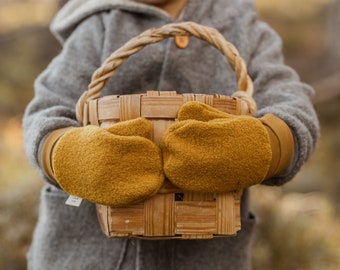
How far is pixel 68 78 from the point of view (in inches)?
55.1

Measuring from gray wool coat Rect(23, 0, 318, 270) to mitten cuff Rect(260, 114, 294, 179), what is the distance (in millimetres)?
137

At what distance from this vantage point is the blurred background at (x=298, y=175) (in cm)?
236

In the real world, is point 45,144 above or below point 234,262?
above

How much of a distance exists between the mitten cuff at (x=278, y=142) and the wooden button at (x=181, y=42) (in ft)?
1.08

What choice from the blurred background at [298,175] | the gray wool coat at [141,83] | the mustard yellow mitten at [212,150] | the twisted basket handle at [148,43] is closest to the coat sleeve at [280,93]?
the gray wool coat at [141,83]

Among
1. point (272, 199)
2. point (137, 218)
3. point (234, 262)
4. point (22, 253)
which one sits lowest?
point (22, 253)

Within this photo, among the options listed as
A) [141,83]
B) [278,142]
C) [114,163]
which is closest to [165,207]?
[114,163]

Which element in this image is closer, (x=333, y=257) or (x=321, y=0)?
(x=333, y=257)

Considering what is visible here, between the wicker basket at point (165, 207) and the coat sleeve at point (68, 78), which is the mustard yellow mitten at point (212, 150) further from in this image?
the coat sleeve at point (68, 78)

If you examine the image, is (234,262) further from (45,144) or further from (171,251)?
(45,144)

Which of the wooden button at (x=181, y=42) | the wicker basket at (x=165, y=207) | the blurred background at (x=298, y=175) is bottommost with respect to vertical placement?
the blurred background at (x=298, y=175)

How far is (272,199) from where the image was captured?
2531 mm

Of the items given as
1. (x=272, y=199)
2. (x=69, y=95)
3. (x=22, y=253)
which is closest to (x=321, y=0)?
(x=272, y=199)

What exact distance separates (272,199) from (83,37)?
1.36 m
